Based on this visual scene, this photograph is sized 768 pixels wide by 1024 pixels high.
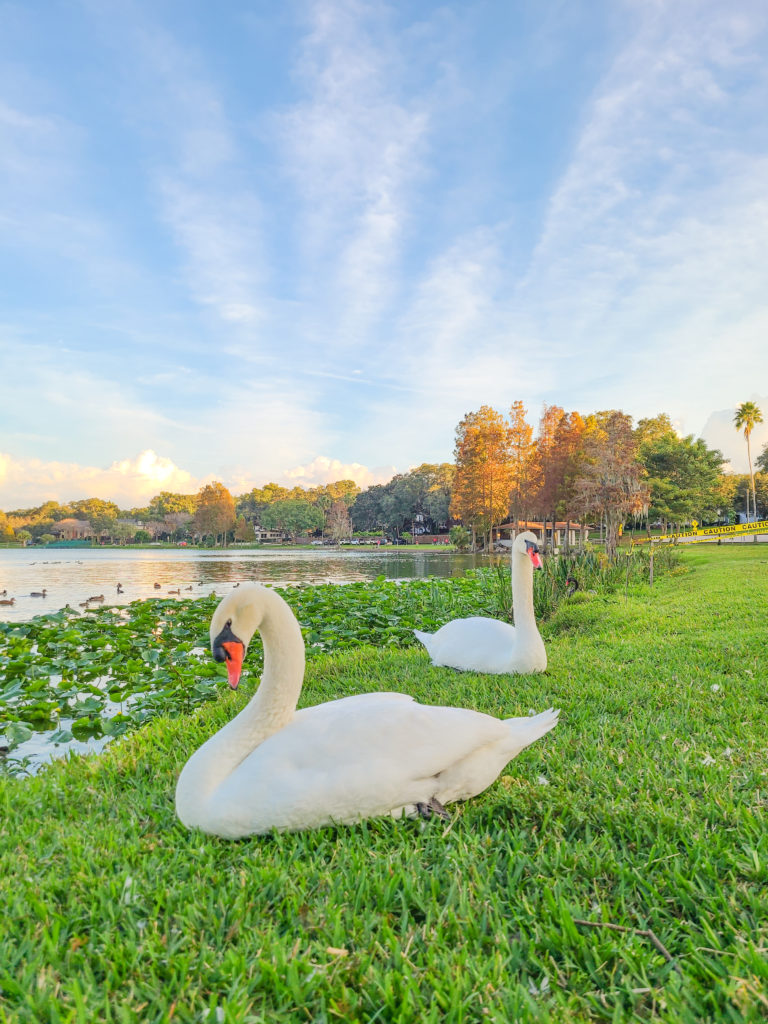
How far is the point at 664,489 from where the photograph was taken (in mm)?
34844

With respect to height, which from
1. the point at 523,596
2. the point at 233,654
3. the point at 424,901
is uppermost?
the point at 233,654

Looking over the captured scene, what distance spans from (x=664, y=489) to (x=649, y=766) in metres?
36.1

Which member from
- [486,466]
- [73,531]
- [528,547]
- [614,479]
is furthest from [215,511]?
[528,547]

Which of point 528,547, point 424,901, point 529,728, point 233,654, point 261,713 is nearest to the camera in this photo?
point 424,901

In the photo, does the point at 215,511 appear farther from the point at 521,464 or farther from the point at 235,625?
the point at 235,625

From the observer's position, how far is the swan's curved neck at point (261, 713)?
2055mm

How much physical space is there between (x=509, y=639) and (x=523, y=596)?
37 centimetres

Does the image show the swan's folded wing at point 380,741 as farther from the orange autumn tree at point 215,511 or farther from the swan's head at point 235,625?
the orange autumn tree at point 215,511

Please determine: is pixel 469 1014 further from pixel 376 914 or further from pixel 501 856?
pixel 501 856

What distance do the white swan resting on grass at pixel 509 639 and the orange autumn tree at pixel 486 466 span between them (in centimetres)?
3366

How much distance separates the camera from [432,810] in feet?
7.26

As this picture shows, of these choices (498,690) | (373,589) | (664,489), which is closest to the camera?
(498,690)

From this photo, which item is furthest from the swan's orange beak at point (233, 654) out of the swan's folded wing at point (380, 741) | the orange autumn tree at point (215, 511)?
the orange autumn tree at point (215, 511)

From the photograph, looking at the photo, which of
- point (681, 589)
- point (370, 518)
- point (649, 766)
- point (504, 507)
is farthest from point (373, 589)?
point (370, 518)
